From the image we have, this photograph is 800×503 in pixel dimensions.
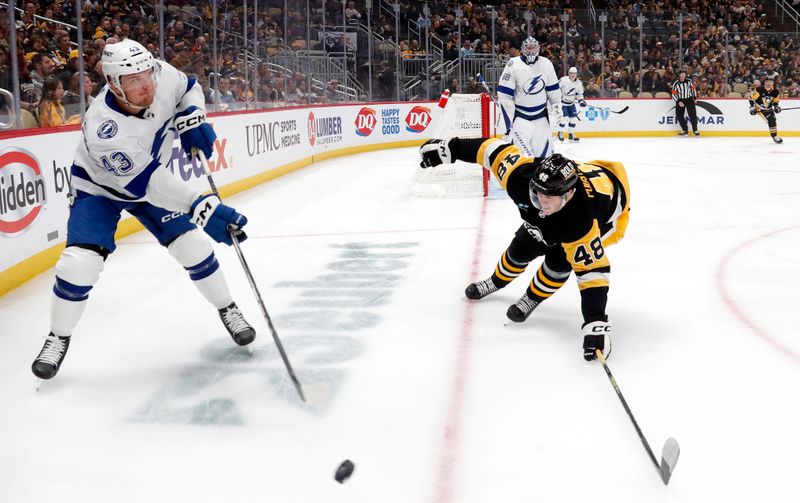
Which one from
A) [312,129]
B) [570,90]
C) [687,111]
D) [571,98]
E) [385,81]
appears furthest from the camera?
[687,111]

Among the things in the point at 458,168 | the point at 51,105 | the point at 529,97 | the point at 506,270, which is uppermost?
the point at 529,97

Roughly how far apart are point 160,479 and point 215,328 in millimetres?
1550

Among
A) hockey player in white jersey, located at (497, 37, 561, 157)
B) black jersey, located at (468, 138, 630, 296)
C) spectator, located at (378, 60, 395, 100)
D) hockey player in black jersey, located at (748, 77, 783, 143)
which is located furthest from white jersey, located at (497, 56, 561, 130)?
hockey player in black jersey, located at (748, 77, 783, 143)

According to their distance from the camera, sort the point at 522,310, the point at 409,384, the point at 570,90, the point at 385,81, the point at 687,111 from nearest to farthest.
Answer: the point at 409,384
the point at 522,310
the point at 385,81
the point at 570,90
the point at 687,111

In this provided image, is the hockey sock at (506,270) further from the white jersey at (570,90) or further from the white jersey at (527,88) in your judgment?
the white jersey at (570,90)

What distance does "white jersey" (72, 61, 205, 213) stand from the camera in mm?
2994

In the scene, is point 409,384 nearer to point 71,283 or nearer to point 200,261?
point 200,261

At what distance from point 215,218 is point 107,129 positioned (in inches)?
19.9

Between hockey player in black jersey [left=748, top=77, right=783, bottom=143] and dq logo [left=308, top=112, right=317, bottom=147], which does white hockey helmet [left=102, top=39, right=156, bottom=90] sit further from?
hockey player in black jersey [left=748, top=77, right=783, bottom=143]

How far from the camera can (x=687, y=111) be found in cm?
1689

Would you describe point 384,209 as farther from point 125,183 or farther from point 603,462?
point 603,462

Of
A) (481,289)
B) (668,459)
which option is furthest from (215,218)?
(668,459)

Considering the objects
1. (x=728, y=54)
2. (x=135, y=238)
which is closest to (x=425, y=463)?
(x=135, y=238)

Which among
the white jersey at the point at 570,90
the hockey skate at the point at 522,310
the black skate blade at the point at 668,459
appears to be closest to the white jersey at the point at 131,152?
the hockey skate at the point at 522,310
